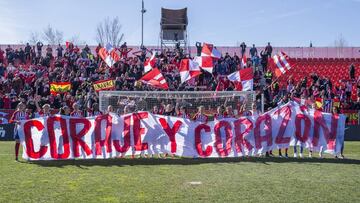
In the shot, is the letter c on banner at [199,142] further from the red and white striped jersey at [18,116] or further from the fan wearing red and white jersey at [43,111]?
the red and white striped jersey at [18,116]

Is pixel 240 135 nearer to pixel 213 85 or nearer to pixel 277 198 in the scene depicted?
pixel 277 198

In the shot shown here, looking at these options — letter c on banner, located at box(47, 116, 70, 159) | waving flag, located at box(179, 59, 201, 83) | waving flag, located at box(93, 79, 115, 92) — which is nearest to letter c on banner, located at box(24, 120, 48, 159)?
letter c on banner, located at box(47, 116, 70, 159)

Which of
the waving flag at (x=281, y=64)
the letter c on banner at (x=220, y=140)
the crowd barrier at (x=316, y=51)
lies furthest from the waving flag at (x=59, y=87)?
the letter c on banner at (x=220, y=140)

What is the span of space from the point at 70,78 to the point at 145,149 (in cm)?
1353

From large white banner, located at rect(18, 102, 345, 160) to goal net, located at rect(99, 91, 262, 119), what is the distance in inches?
169

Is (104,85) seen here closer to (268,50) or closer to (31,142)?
(31,142)

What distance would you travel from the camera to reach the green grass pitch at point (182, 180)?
8.08 metres

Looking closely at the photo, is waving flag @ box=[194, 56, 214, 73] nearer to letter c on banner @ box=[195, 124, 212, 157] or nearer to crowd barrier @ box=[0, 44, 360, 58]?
crowd barrier @ box=[0, 44, 360, 58]

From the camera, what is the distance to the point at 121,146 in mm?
13258

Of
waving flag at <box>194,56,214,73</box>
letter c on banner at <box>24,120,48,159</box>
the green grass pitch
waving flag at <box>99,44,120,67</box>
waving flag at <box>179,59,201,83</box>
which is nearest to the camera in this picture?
the green grass pitch

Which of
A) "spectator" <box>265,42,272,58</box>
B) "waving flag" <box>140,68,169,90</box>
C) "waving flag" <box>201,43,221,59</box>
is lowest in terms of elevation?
"waving flag" <box>140,68,169,90</box>

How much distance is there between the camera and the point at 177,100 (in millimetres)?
19781

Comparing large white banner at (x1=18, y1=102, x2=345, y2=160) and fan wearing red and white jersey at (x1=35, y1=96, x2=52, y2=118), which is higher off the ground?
fan wearing red and white jersey at (x1=35, y1=96, x2=52, y2=118)

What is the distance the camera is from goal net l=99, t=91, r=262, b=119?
18.3 metres
